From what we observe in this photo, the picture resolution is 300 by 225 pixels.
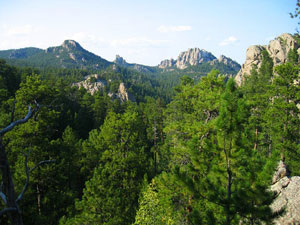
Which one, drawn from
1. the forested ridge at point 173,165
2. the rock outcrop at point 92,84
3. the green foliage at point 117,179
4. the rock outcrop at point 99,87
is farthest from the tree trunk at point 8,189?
the rock outcrop at point 92,84

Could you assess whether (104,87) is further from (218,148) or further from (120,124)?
(218,148)

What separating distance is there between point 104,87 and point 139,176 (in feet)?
252

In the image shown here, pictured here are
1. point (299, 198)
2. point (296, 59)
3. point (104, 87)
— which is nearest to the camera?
point (299, 198)

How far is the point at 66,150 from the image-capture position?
1683 cm

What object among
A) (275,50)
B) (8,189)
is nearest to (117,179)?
(8,189)

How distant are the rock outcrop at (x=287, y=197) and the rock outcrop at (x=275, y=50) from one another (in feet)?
187

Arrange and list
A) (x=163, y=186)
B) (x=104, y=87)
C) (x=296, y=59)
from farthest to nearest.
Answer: (x=104, y=87)
(x=296, y=59)
(x=163, y=186)

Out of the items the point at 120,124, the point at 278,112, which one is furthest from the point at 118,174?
the point at 278,112

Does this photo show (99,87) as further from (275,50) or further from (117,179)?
(117,179)

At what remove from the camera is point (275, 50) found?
2574 inches

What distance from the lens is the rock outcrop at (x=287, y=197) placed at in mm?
9812

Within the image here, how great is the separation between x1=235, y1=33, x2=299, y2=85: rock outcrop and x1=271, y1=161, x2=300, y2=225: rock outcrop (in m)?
56.9

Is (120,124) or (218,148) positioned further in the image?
(120,124)

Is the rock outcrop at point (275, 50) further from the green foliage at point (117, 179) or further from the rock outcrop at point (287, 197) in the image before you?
the green foliage at point (117, 179)
